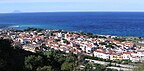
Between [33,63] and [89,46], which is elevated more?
[33,63]

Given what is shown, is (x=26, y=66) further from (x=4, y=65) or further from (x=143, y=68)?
(x=143, y=68)

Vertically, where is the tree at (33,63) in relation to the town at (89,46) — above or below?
above

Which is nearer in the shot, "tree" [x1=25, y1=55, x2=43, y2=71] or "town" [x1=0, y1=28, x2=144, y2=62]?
"tree" [x1=25, y1=55, x2=43, y2=71]

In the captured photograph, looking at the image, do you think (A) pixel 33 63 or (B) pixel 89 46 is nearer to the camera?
(A) pixel 33 63

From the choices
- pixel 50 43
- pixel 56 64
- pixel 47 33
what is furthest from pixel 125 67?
pixel 47 33

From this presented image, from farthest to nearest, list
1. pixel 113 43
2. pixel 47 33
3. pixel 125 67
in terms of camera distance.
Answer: pixel 47 33 < pixel 113 43 < pixel 125 67

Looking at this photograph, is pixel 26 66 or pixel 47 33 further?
pixel 47 33

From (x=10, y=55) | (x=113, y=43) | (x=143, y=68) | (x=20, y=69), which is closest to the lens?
(x=143, y=68)

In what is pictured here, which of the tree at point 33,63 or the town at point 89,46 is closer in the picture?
the tree at point 33,63

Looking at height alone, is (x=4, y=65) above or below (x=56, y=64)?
above

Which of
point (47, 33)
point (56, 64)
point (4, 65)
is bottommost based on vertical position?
point (47, 33)

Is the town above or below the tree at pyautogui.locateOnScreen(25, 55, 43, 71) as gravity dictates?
below
